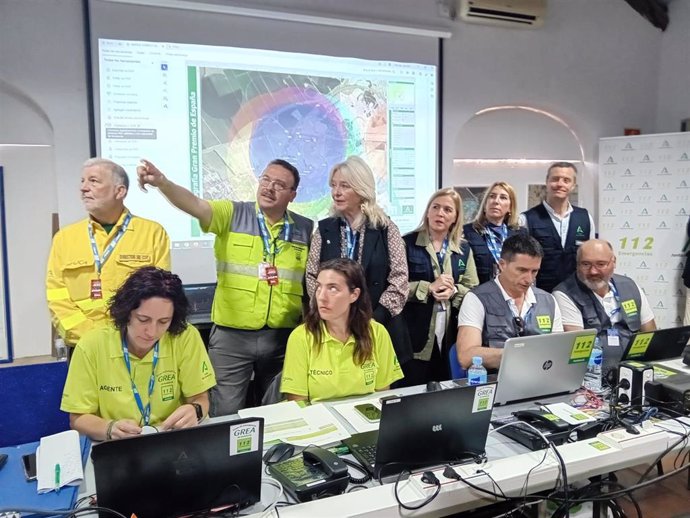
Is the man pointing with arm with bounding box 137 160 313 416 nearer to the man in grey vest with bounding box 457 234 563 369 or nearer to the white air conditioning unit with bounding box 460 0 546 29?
the man in grey vest with bounding box 457 234 563 369

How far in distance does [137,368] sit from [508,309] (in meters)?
1.59

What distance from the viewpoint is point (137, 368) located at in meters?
1.81

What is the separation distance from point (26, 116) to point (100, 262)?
2.08 metres

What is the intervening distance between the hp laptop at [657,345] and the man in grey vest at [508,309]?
331 millimetres

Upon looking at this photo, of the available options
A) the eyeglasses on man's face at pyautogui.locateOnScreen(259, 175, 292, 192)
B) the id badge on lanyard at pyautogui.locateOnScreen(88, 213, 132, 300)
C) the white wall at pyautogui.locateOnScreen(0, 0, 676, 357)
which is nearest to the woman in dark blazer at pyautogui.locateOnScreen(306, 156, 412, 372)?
the eyeglasses on man's face at pyautogui.locateOnScreen(259, 175, 292, 192)

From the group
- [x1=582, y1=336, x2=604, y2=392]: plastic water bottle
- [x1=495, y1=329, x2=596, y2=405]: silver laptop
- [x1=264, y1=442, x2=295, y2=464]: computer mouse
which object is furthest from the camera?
[x1=582, y1=336, x2=604, y2=392]: plastic water bottle

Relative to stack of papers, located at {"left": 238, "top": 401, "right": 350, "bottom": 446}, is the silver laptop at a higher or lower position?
higher

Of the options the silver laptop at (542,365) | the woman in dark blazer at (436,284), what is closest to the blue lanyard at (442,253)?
the woman in dark blazer at (436,284)

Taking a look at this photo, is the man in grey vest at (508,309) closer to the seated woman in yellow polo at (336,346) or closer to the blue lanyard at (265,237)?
the seated woman in yellow polo at (336,346)

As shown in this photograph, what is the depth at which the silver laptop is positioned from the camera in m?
1.95

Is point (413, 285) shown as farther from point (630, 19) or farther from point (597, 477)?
point (630, 19)

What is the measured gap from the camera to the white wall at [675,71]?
5336 mm

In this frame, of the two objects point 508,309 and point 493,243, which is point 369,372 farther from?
point 493,243

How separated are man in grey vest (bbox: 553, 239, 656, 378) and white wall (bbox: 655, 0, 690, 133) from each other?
12.3ft
